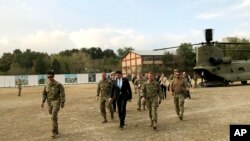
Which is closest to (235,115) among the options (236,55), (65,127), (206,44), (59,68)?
(65,127)

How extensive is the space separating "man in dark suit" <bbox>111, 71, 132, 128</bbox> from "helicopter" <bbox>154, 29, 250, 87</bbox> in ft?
86.1

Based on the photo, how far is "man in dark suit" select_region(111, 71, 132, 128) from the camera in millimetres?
13148

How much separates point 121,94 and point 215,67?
27.9 meters

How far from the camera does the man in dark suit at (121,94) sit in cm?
1315

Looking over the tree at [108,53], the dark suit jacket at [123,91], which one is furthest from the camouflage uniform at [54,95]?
the tree at [108,53]

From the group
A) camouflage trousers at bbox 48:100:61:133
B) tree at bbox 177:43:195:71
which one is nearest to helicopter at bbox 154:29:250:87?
camouflage trousers at bbox 48:100:61:133

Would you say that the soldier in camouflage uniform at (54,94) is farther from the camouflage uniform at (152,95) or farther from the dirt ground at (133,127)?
the camouflage uniform at (152,95)

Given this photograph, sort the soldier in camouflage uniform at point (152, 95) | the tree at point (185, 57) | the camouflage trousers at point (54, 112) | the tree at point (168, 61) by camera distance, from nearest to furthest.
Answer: the camouflage trousers at point (54, 112) → the soldier in camouflage uniform at point (152, 95) → the tree at point (185, 57) → the tree at point (168, 61)

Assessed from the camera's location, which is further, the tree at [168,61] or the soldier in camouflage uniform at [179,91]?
the tree at [168,61]

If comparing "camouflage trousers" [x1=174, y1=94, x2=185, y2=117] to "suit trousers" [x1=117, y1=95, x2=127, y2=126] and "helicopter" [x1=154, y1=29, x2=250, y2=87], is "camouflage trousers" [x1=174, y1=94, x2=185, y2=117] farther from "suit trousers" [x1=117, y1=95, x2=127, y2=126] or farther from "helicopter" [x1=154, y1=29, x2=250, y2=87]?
"helicopter" [x1=154, y1=29, x2=250, y2=87]

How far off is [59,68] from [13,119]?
96.0 meters

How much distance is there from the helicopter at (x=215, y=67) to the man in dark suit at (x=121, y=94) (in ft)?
86.1

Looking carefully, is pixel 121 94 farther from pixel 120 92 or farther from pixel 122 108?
pixel 122 108

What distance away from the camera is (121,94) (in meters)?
13.3
